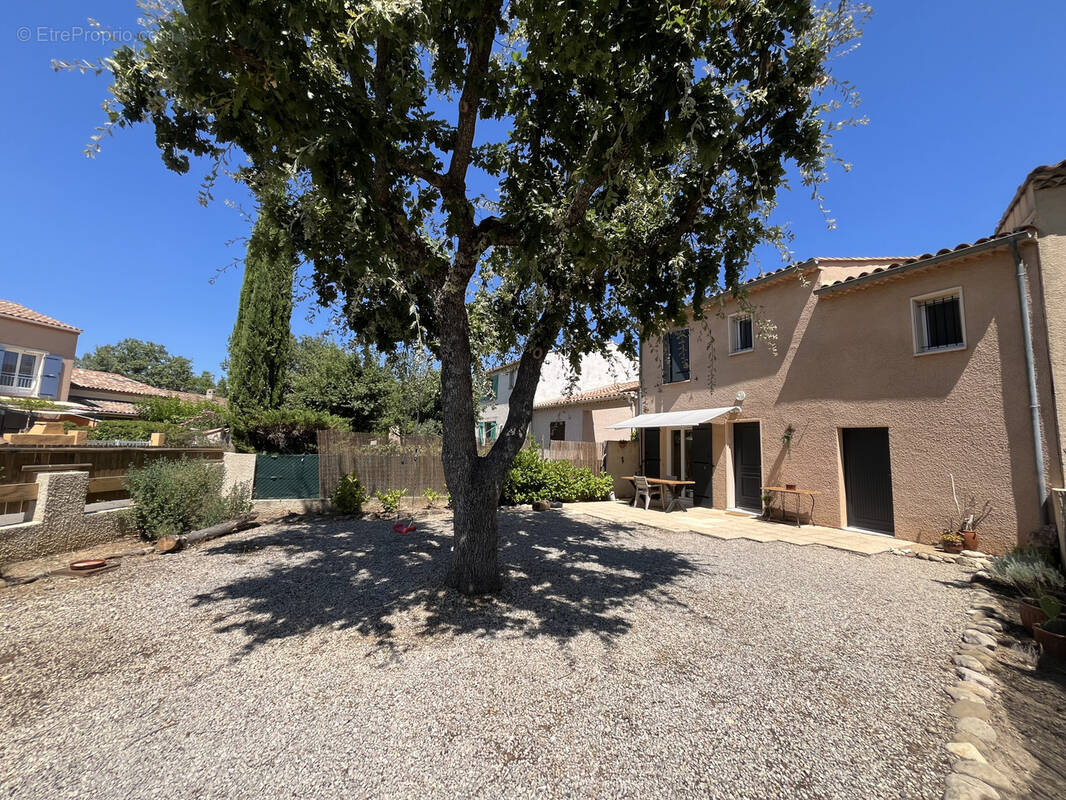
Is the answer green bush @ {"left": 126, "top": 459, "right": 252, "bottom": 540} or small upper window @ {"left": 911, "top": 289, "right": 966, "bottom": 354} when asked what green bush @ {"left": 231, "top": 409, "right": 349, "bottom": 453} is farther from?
small upper window @ {"left": 911, "top": 289, "right": 966, "bottom": 354}

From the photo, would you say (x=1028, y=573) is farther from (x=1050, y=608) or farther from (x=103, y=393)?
(x=103, y=393)

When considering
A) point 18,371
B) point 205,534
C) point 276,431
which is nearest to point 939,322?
point 205,534

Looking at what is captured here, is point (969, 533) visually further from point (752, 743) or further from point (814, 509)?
point (752, 743)

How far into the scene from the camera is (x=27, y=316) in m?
20.6

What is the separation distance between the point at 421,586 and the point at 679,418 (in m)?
9.77

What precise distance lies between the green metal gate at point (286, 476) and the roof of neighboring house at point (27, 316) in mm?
16658

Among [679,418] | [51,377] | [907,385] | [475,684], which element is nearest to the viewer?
[475,684]

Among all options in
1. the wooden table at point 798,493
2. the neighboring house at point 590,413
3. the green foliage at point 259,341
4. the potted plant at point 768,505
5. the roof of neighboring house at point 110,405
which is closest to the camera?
the wooden table at point 798,493

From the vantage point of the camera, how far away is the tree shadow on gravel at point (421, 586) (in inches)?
202

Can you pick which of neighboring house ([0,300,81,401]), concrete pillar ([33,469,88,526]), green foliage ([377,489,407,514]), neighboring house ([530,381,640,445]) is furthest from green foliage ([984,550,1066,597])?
neighboring house ([0,300,81,401])

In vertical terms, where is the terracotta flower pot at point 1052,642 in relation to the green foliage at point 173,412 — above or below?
below

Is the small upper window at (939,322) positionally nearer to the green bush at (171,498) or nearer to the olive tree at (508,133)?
the olive tree at (508,133)


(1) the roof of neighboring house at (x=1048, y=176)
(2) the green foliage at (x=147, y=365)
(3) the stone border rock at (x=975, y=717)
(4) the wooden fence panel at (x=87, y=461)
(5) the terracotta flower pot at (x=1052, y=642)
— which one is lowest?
(3) the stone border rock at (x=975, y=717)

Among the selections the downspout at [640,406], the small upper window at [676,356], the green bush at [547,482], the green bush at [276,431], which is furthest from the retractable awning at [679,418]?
the green bush at [276,431]
